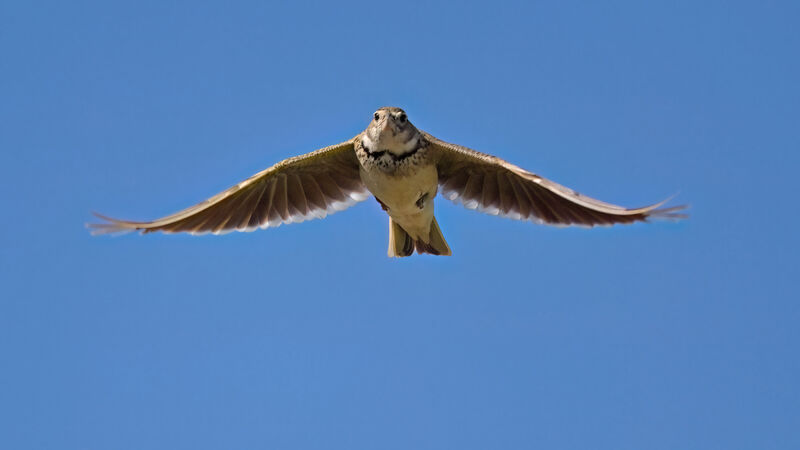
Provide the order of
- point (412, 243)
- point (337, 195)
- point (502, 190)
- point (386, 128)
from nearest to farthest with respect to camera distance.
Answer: point (386, 128)
point (502, 190)
point (412, 243)
point (337, 195)

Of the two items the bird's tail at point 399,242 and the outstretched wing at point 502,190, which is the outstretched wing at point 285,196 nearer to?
the bird's tail at point 399,242

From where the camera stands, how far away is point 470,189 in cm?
1577

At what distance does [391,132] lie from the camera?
14.1 m

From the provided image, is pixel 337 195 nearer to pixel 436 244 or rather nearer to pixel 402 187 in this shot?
pixel 436 244

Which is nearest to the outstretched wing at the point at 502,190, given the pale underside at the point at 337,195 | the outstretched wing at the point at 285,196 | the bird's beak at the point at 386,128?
the pale underside at the point at 337,195

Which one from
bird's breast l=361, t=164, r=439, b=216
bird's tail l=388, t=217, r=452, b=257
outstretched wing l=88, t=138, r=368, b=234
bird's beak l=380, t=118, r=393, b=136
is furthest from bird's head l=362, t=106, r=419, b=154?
bird's tail l=388, t=217, r=452, b=257

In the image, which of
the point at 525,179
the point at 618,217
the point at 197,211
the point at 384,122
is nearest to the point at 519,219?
the point at 525,179

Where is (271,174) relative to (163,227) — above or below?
above

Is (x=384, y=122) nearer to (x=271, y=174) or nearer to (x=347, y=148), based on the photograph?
(x=347, y=148)

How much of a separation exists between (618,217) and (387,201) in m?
3.26

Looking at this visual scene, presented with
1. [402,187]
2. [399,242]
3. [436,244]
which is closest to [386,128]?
[402,187]

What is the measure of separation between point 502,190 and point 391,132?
2414mm

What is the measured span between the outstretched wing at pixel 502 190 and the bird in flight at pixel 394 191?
0.6 inches

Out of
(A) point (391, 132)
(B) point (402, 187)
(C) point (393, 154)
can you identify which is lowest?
(B) point (402, 187)
